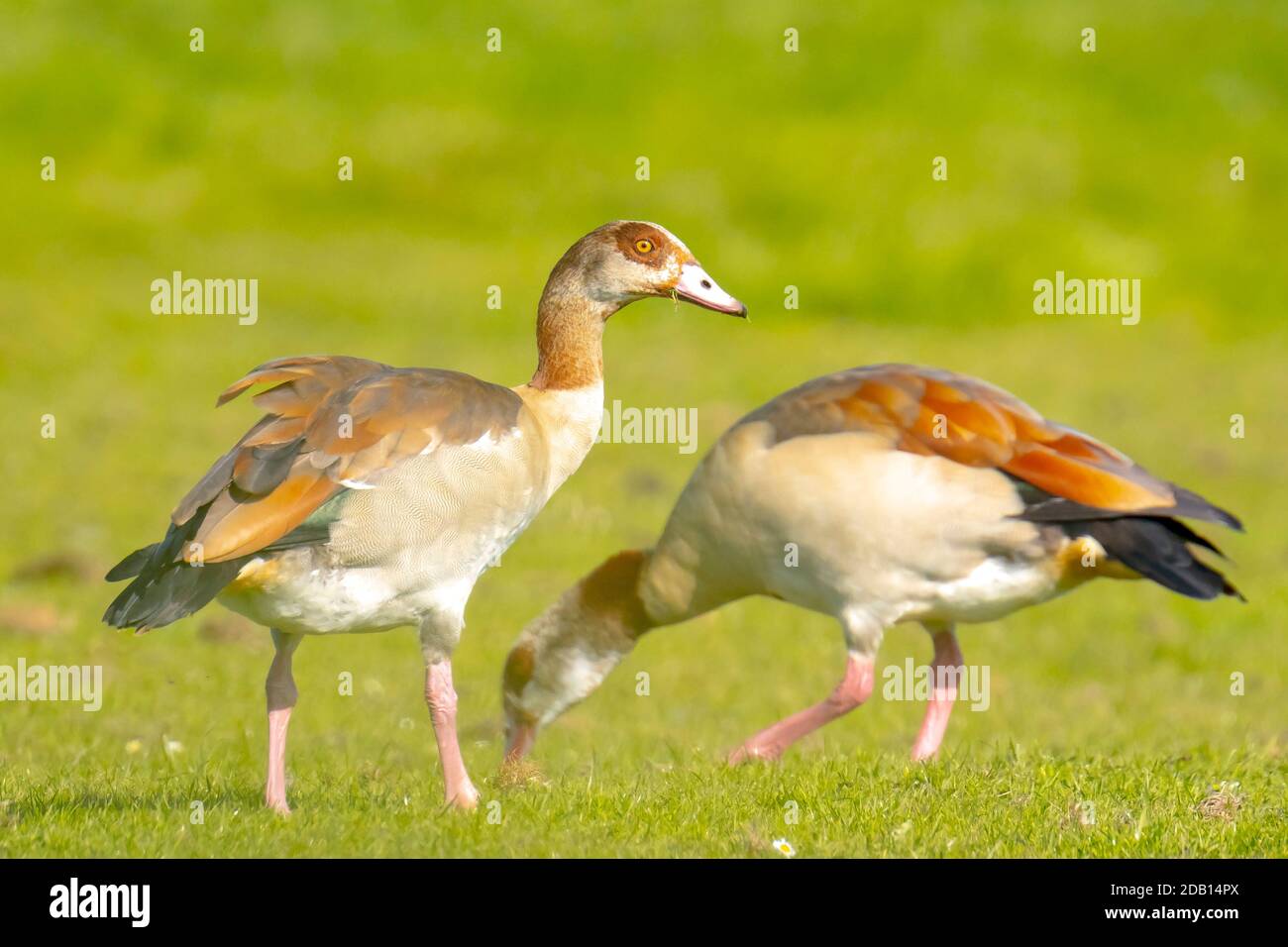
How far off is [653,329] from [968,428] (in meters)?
18.0

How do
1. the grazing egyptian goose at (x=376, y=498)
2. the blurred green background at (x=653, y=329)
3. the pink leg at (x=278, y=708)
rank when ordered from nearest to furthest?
the grazing egyptian goose at (x=376, y=498)
the pink leg at (x=278, y=708)
the blurred green background at (x=653, y=329)

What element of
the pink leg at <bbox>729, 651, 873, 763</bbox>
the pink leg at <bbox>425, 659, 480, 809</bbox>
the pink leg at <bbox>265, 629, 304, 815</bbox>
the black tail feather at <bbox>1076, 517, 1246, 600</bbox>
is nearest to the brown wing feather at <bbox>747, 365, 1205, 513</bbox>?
the black tail feather at <bbox>1076, 517, 1246, 600</bbox>

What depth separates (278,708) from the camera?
23.2 ft

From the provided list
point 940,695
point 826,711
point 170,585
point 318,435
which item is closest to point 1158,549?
point 940,695

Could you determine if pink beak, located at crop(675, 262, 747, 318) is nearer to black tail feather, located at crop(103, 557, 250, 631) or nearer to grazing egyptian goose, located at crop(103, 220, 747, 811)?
grazing egyptian goose, located at crop(103, 220, 747, 811)

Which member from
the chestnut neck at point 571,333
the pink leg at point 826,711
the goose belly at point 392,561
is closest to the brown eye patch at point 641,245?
the chestnut neck at point 571,333

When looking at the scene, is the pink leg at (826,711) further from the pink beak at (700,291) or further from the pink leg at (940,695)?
the pink beak at (700,291)

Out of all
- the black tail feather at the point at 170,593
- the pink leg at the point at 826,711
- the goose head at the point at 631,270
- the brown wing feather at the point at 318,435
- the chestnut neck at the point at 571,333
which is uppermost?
the goose head at the point at 631,270

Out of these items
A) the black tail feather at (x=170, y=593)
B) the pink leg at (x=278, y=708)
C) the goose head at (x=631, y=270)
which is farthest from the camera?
the goose head at (x=631, y=270)

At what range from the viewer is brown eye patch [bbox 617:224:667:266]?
7520mm

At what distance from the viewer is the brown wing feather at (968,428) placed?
7.83 m

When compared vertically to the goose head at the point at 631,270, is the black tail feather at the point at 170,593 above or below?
below

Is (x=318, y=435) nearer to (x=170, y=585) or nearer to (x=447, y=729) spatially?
(x=170, y=585)

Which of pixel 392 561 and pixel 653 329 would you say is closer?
pixel 392 561
